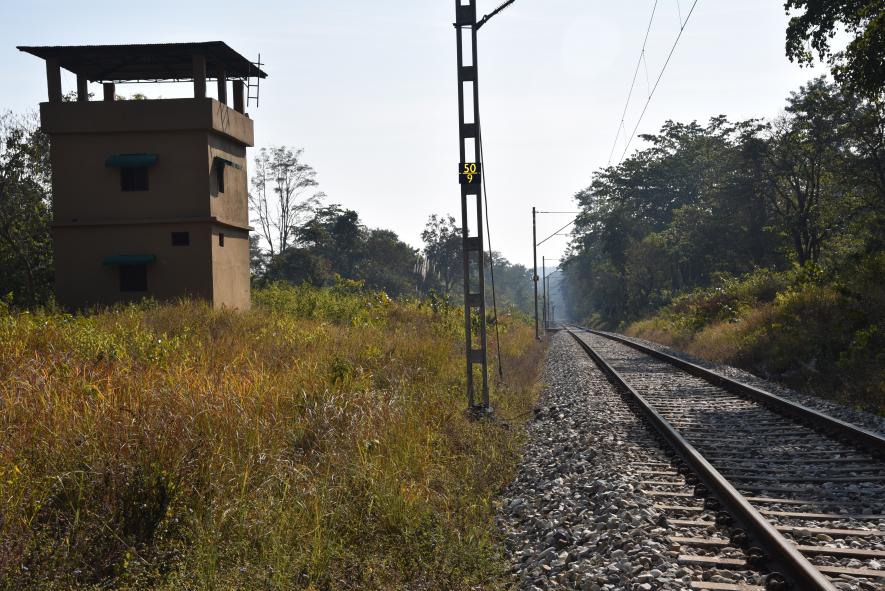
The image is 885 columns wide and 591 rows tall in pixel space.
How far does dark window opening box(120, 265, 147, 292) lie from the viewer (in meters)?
24.1

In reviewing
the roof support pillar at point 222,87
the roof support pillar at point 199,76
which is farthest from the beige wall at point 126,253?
the roof support pillar at point 222,87

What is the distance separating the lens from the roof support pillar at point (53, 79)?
24564 millimetres

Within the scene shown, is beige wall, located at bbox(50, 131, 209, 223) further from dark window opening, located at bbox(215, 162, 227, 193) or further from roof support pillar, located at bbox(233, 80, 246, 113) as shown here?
roof support pillar, located at bbox(233, 80, 246, 113)

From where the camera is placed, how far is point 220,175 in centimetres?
2534

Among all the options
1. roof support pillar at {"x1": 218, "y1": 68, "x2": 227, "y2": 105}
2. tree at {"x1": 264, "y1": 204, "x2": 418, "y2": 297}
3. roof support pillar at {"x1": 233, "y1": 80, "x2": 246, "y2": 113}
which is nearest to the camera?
roof support pillar at {"x1": 218, "y1": 68, "x2": 227, "y2": 105}

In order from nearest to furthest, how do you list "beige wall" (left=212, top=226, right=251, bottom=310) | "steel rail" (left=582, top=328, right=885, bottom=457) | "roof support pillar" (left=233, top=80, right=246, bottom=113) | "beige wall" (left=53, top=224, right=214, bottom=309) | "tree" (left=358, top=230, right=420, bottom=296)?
"steel rail" (left=582, top=328, right=885, bottom=457), "beige wall" (left=53, top=224, right=214, bottom=309), "beige wall" (left=212, top=226, right=251, bottom=310), "roof support pillar" (left=233, top=80, right=246, bottom=113), "tree" (left=358, top=230, right=420, bottom=296)

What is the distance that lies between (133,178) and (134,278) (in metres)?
3.41

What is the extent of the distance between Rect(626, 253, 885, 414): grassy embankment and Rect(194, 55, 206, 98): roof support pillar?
18748 millimetres

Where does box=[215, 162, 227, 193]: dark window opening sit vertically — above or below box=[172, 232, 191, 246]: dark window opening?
above

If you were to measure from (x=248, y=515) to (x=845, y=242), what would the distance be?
35.5 m

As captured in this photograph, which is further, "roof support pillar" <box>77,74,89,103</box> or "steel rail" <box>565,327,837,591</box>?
"roof support pillar" <box>77,74,89,103</box>

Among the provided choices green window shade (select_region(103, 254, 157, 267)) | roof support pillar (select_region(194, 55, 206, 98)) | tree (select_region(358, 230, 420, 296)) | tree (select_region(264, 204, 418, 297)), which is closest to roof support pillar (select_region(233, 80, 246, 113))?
roof support pillar (select_region(194, 55, 206, 98))

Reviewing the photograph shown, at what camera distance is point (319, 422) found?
25.5 ft

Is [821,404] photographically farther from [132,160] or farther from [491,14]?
[132,160]
